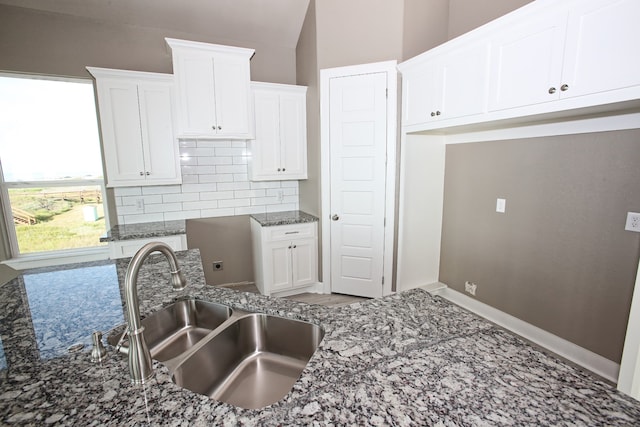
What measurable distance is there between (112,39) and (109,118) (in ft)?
2.88

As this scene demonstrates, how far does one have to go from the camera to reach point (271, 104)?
3270 millimetres

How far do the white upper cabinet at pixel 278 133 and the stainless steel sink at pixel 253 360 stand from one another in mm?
2346

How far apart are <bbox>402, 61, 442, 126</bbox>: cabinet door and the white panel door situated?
215mm

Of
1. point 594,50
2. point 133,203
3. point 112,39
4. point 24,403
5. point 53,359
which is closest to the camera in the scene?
point 24,403

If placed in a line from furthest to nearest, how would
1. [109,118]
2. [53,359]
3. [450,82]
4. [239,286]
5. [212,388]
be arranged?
[239,286]
[109,118]
[450,82]
[212,388]
[53,359]

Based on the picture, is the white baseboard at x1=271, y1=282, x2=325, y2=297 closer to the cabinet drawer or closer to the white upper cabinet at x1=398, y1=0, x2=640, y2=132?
the cabinet drawer

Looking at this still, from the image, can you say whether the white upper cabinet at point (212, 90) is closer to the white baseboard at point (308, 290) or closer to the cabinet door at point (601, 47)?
the white baseboard at point (308, 290)

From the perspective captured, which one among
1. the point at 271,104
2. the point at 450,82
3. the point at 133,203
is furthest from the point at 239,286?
the point at 450,82

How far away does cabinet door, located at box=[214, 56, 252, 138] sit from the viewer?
290 cm

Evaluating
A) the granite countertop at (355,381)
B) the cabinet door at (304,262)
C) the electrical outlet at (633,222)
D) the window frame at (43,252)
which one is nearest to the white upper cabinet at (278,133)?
the cabinet door at (304,262)

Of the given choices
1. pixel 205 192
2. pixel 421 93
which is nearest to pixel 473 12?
pixel 421 93

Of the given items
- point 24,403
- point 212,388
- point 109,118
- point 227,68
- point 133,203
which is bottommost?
point 212,388

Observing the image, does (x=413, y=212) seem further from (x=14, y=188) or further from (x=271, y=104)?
(x=14, y=188)

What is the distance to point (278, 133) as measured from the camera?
11.0 feet
